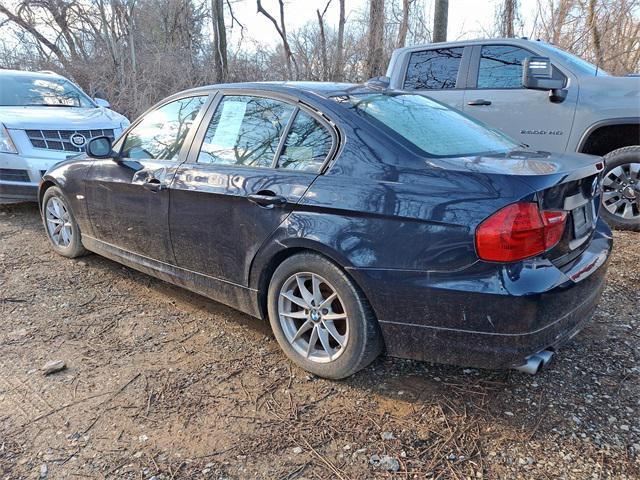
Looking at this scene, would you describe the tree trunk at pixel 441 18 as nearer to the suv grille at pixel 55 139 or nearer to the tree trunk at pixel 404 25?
the tree trunk at pixel 404 25

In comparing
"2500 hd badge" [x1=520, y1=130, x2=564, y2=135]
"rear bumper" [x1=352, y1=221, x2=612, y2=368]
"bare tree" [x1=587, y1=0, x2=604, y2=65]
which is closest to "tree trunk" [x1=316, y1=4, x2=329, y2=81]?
"bare tree" [x1=587, y1=0, x2=604, y2=65]

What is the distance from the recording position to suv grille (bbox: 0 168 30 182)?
5578 mm

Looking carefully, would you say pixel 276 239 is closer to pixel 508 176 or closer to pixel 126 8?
pixel 508 176

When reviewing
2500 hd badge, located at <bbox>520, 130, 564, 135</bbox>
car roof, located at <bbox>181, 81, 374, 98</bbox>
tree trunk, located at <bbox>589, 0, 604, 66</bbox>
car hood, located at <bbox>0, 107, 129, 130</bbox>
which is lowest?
2500 hd badge, located at <bbox>520, 130, 564, 135</bbox>

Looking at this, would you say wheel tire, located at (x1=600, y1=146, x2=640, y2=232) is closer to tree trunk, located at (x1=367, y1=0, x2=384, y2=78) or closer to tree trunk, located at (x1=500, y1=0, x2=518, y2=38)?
tree trunk, located at (x1=367, y1=0, x2=384, y2=78)

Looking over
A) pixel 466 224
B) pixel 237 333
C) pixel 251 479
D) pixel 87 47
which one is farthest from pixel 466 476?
pixel 87 47

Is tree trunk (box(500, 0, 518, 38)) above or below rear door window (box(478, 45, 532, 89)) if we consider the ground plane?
above

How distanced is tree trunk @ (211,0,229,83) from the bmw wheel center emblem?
8.65 meters

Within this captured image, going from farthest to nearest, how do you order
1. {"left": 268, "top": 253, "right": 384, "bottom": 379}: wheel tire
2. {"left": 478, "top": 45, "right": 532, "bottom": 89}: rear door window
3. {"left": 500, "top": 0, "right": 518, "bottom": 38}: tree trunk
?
{"left": 500, "top": 0, "right": 518, "bottom": 38}: tree trunk, {"left": 478, "top": 45, "right": 532, "bottom": 89}: rear door window, {"left": 268, "top": 253, "right": 384, "bottom": 379}: wheel tire

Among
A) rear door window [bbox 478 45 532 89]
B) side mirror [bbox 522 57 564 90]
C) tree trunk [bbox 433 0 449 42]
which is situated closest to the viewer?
side mirror [bbox 522 57 564 90]

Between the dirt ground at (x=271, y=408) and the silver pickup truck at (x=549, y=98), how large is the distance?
1958 millimetres

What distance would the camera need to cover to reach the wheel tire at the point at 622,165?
15.4 feet

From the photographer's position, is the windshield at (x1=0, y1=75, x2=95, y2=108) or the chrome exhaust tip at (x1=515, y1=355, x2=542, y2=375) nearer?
the chrome exhaust tip at (x1=515, y1=355, x2=542, y2=375)

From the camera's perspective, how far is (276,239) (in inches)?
105
